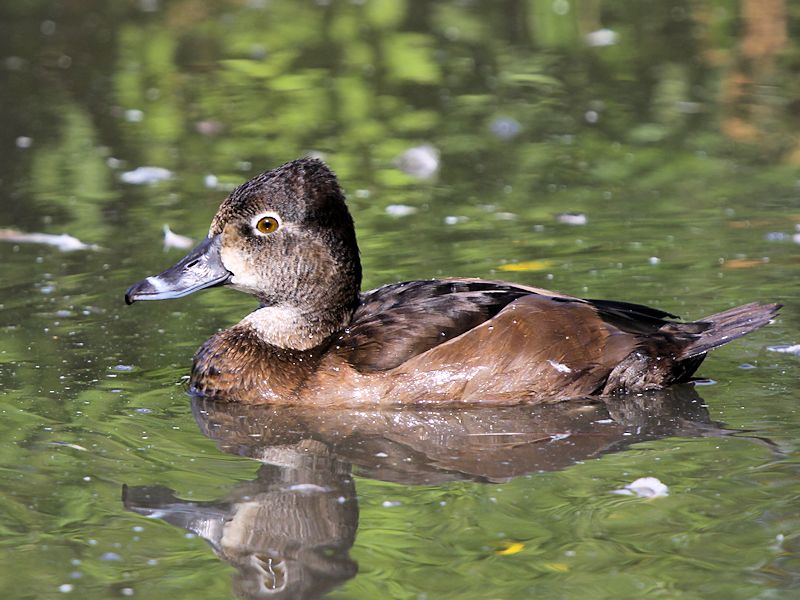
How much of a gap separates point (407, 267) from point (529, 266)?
0.69 m

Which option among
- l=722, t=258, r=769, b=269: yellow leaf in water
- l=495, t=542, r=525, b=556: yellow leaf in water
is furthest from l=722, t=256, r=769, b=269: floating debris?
l=495, t=542, r=525, b=556: yellow leaf in water

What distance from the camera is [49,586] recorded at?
177 inches

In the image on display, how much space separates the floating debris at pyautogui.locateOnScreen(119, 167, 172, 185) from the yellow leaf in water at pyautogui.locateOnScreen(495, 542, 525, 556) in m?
5.83

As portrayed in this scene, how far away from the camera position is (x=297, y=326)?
6445 mm

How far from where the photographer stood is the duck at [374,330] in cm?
612

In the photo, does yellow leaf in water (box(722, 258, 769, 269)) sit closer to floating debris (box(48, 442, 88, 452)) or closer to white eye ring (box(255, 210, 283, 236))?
white eye ring (box(255, 210, 283, 236))

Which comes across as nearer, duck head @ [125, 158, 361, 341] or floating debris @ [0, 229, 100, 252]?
duck head @ [125, 158, 361, 341]

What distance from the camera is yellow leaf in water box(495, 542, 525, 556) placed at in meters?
4.59

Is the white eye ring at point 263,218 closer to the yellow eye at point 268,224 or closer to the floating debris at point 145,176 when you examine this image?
the yellow eye at point 268,224

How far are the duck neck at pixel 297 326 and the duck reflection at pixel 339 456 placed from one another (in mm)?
358

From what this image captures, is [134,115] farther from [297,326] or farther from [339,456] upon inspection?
[339,456]

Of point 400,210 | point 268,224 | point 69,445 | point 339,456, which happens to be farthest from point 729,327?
point 400,210

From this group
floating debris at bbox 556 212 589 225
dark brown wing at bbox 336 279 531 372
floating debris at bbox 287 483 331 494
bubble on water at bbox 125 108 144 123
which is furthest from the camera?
bubble on water at bbox 125 108 144 123

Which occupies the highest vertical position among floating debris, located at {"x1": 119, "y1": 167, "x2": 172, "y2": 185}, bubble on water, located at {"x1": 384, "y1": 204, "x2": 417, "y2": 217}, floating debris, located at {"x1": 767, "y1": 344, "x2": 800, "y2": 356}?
floating debris, located at {"x1": 119, "y1": 167, "x2": 172, "y2": 185}
